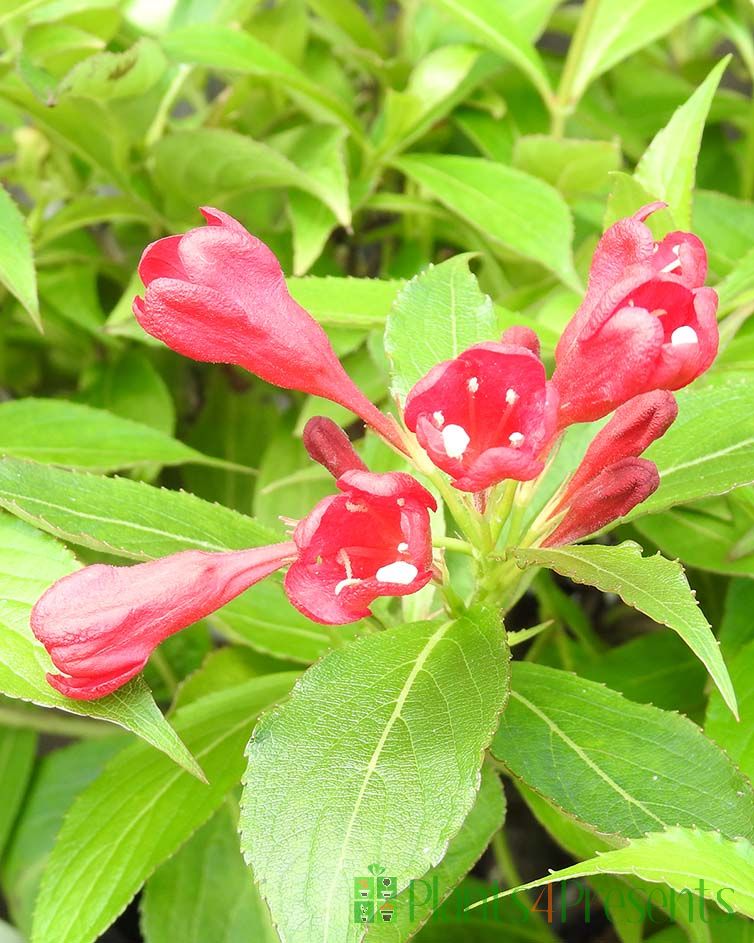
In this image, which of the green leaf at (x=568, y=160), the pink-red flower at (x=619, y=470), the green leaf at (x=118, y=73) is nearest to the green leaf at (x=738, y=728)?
the pink-red flower at (x=619, y=470)

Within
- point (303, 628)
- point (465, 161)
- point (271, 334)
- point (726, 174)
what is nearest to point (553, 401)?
point (271, 334)

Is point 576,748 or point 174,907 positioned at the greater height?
point 576,748

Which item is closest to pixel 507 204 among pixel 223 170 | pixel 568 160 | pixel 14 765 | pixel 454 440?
pixel 568 160

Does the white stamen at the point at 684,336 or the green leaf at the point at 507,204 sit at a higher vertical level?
the white stamen at the point at 684,336

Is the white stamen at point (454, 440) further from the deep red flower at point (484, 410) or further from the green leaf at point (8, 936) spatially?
the green leaf at point (8, 936)

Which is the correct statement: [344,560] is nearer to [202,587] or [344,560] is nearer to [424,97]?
[202,587]

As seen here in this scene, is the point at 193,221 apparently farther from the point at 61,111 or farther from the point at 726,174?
the point at 726,174
